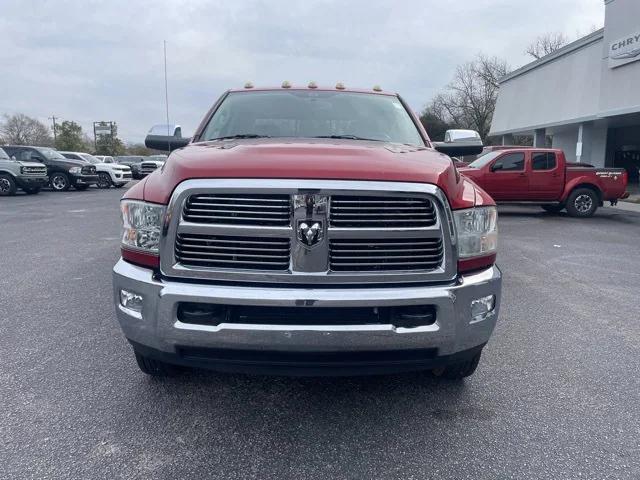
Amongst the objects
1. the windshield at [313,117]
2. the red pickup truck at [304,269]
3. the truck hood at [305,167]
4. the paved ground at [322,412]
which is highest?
the windshield at [313,117]

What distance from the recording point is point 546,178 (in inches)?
524

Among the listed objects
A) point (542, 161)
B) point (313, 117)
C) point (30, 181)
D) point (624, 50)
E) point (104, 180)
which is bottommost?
point (104, 180)

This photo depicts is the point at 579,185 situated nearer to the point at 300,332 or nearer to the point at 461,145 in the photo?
the point at 461,145

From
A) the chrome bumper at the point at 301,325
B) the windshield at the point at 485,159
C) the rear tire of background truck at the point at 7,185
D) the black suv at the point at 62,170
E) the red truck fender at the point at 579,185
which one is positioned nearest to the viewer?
the chrome bumper at the point at 301,325

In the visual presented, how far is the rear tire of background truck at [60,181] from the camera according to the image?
21.2m

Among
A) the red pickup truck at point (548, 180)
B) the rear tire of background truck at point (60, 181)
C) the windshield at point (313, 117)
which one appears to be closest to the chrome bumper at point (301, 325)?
the windshield at point (313, 117)

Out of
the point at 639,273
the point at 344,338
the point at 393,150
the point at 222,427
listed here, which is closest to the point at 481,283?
the point at 344,338

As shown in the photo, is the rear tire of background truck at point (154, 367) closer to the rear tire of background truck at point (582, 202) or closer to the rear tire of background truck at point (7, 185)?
the rear tire of background truck at point (582, 202)

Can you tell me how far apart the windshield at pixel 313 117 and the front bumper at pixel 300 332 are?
1641mm

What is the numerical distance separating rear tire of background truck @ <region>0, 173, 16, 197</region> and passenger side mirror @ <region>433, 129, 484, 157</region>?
62.7 ft

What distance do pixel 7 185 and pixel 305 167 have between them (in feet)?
66.2

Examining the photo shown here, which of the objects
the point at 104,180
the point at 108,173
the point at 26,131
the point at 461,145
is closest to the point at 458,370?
the point at 461,145

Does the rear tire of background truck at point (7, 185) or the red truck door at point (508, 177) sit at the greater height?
the red truck door at point (508, 177)

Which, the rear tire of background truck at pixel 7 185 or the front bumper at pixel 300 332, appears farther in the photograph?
the rear tire of background truck at pixel 7 185
